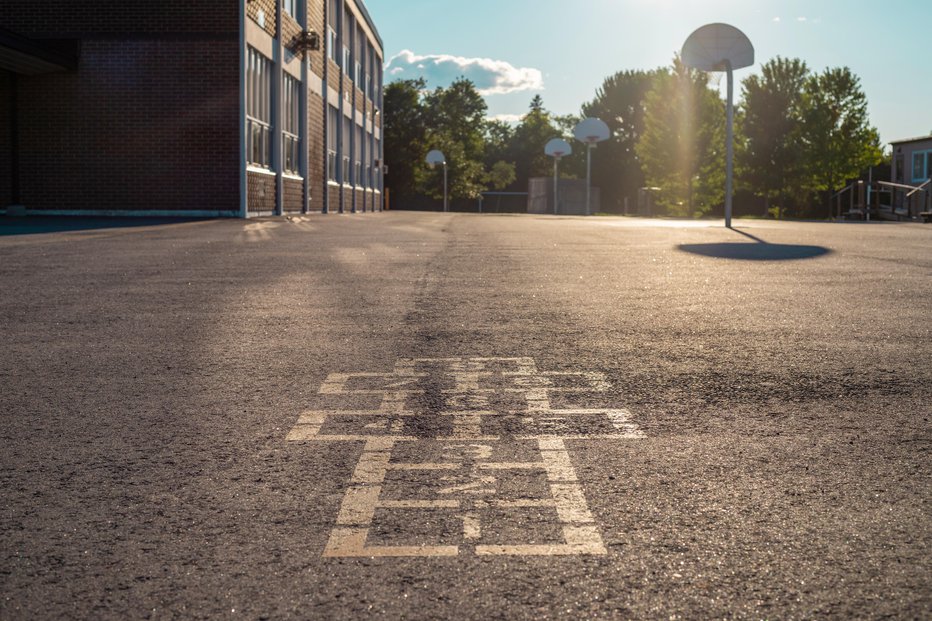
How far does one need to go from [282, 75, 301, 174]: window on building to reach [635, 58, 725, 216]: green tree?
135 ft

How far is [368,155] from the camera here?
4728cm

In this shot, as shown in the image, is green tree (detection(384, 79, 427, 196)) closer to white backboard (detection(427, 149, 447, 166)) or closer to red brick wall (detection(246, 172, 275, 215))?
white backboard (detection(427, 149, 447, 166))

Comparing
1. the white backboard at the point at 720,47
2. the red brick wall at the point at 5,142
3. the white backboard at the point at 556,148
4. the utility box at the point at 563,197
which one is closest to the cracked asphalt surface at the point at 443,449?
the red brick wall at the point at 5,142

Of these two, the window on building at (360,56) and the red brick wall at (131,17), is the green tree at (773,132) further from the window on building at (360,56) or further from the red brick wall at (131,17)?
the red brick wall at (131,17)

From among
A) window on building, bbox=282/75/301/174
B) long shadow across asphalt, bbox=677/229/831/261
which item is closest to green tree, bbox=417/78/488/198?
window on building, bbox=282/75/301/174

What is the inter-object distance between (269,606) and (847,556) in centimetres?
120

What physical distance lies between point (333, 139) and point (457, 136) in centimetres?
4851

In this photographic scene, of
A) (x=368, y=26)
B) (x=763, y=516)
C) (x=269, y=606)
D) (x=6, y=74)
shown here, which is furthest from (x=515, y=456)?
(x=368, y=26)

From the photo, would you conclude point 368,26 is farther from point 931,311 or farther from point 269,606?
point 269,606

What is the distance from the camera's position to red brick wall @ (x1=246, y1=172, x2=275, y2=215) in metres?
23.8

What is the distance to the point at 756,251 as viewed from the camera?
1196 centimetres

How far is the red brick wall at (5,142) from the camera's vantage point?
2303 centimetres

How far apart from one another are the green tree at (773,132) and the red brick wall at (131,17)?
46625 millimetres

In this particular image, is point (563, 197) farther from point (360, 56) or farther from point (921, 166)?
point (360, 56)
